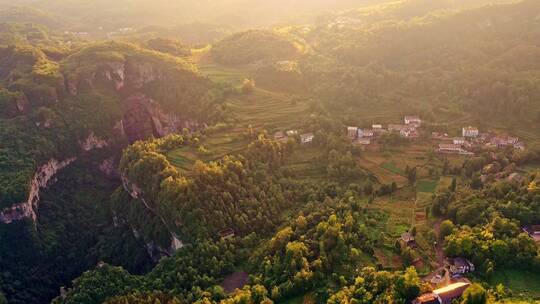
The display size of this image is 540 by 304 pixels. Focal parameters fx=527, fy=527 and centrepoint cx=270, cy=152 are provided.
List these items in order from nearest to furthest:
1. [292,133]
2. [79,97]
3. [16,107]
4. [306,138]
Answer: [306,138] → [292,133] → [16,107] → [79,97]

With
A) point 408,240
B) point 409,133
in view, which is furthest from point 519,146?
point 408,240

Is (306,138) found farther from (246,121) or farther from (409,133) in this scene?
(409,133)

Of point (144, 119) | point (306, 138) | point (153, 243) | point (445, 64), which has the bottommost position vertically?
point (153, 243)

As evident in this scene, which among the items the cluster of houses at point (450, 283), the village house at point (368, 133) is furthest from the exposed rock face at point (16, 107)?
the cluster of houses at point (450, 283)

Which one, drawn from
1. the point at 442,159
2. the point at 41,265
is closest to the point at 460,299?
the point at 442,159

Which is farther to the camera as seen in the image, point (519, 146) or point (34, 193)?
point (34, 193)

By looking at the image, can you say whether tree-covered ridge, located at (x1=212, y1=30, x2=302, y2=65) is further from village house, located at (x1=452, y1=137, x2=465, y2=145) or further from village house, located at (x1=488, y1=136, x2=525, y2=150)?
village house, located at (x1=488, y1=136, x2=525, y2=150)
